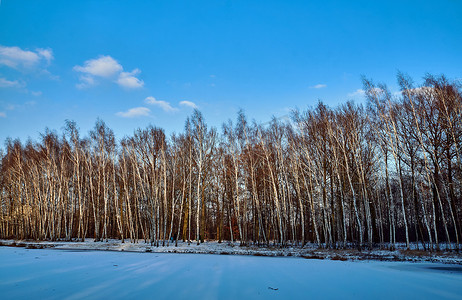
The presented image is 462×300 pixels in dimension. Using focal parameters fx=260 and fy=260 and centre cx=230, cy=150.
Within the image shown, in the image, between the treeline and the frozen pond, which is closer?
the frozen pond

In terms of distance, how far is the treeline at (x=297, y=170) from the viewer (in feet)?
52.9

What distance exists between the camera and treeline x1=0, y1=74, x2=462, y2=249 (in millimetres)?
16109

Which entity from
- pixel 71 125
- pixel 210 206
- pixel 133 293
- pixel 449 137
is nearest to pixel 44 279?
pixel 133 293

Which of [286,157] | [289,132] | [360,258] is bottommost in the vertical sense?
[360,258]

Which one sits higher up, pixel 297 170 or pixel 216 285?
pixel 297 170

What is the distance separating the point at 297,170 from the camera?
20094 mm

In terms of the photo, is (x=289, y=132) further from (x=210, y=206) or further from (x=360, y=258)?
Answer: (x=210, y=206)

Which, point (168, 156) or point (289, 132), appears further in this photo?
point (168, 156)

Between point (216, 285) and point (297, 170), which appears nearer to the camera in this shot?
point (216, 285)

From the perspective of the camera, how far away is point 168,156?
24.0 m

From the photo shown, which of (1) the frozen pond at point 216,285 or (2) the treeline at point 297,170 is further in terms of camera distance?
(2) the treeline at point 297,170

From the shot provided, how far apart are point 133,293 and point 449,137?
64.0 ft

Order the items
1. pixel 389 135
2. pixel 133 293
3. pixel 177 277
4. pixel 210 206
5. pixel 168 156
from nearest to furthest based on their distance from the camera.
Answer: pixel 133 293 → pixel 177 277 → pixel 389 135 → pixel 168 156 → pixel 210 206

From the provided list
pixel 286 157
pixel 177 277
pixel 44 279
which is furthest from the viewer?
pixel 286 157
